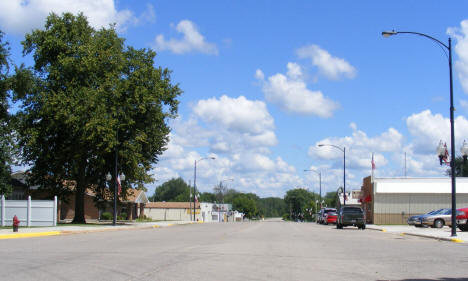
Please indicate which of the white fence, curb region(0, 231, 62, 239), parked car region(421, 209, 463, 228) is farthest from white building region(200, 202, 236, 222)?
curb region(0, 231, 62, 239)

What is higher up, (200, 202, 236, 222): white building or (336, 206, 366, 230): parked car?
(336, 206, 366, 230): parked car

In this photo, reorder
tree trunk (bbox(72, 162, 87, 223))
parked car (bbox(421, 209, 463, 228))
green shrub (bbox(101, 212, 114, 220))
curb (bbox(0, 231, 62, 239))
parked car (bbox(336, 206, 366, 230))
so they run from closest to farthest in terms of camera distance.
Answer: curb (bbox(0, 231, 62, 239)) → parked car (bbox(421, 209, 463, 228)) → parked car (bbox(336, 206, 366, 230)) → tree trunk (bbox(72, 162, 87, 223)) → green shrub (bbox(101, 212, 114, 220))

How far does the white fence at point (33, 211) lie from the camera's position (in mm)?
36812

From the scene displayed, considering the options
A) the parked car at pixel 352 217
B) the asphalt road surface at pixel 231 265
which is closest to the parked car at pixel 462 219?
the parked car at pixel 352 217

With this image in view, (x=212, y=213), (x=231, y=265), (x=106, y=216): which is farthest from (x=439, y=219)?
(x=212, y=213)

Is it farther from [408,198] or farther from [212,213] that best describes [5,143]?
[212,213]

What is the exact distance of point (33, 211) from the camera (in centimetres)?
3691

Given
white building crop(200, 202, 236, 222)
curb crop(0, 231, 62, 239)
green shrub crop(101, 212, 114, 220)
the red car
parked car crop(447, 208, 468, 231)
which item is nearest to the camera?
curb crop(0, 231, 62, 239)

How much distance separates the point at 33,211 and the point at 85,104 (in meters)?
8.95

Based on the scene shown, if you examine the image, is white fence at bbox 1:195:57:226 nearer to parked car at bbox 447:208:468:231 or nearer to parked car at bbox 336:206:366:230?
parked car at bbox 336:206:366:230

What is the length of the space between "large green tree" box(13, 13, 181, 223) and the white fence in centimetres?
561

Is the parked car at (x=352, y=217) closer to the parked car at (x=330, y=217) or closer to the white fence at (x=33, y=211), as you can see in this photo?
the parked car at (x=330, y=217)

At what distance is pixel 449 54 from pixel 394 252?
13668 millimetres

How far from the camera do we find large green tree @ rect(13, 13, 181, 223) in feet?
133
